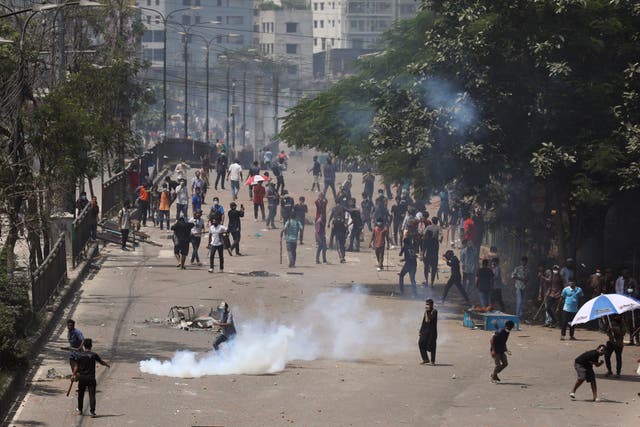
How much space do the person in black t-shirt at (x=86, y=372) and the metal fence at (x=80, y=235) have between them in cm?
1379

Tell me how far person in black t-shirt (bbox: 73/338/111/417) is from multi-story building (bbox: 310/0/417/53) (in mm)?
139592

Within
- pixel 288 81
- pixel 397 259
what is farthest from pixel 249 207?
pixel 288 81

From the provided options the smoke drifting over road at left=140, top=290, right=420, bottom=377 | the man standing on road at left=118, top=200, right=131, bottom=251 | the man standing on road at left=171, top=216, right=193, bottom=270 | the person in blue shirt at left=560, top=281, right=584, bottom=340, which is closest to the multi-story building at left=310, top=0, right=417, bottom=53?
the man standing on road at left=118, top=200, right=131, bottom=251

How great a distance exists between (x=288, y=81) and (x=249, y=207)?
348 feet

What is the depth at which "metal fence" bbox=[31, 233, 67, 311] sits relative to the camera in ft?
78.8

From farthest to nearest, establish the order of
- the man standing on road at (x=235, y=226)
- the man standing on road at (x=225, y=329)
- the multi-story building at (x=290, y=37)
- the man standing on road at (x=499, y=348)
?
the multi-story building at (x=290, y=37)
the man standing on road at (x=235, y=226)
the man standing on road at (x=225, y=329)
the man standing on road at (x=499, y=348)

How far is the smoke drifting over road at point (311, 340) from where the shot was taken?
2136 cm

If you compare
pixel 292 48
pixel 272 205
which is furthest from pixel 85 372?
pixel 292 48

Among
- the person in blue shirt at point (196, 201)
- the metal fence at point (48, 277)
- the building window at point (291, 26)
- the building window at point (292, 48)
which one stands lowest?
the metal fence at point (48, 277)

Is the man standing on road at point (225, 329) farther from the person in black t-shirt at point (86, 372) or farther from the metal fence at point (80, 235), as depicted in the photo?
the metal fence at point (80, 235)

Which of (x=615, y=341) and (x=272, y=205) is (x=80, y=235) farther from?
(x=615, y=341)

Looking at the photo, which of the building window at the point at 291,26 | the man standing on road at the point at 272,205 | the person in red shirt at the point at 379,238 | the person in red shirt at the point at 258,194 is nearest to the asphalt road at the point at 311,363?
the person in red shirt at the point at 379,238

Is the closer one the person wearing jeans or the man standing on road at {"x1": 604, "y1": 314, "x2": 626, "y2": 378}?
the man standing on road at {"x1": 604, "y1": 314, "x2": 626, "y2": 378}

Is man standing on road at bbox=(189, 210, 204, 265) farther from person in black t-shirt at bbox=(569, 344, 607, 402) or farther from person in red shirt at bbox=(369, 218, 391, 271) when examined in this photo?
person in black t-shirt at bbox=(569, 344, 607, 402)
